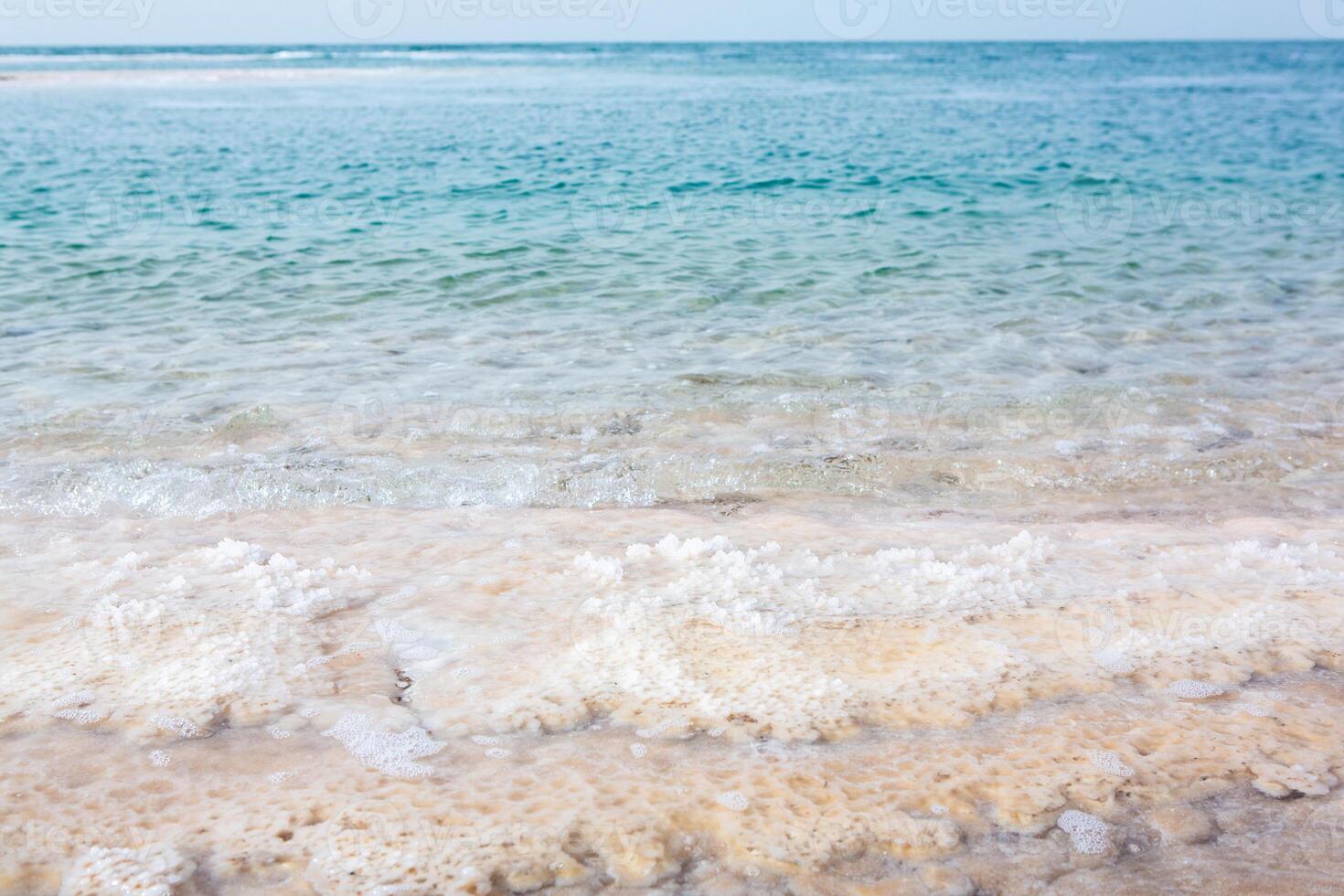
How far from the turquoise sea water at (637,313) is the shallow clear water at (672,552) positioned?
0.05 m

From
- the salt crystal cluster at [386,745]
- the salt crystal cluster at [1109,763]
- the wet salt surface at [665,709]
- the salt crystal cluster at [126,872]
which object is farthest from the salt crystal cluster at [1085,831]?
the salt crystal cluster at [126,872]

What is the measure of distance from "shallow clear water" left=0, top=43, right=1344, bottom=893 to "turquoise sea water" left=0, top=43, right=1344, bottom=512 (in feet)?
0.17

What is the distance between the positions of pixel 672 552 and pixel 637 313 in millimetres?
4356

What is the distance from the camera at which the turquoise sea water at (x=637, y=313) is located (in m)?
4.96

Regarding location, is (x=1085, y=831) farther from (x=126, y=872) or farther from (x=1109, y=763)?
(x=126, y=872)

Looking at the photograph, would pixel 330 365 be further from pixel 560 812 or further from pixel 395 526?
pixel 560 812

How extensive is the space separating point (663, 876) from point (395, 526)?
7.79 feet

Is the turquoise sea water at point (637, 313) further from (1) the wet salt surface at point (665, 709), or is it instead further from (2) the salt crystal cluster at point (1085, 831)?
(2) the salt crystal cluster at point (1085, 831)

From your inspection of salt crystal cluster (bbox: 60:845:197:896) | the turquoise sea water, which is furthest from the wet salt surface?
the turquoise sea water

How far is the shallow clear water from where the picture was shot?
7.09 ft

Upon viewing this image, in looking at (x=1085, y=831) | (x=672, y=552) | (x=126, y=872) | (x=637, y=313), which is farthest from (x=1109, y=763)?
(x=637, y=313)

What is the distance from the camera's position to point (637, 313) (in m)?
7.70

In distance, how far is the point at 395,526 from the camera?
13.3 ft

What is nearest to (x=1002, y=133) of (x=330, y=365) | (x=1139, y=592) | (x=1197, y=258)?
(x=1197, y=258)
